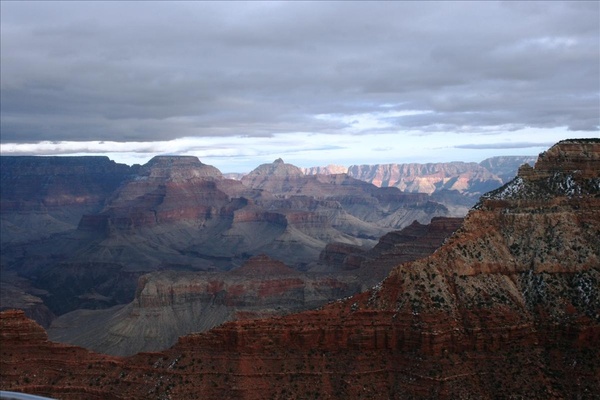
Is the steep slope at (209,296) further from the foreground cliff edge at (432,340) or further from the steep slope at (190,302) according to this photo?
the foreground cliff edge at (432,340)

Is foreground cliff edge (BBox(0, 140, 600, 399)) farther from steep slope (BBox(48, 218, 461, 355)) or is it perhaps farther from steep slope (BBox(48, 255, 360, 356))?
steep slope (BBox(48, 255, 360, 356))

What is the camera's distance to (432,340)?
2327 inches

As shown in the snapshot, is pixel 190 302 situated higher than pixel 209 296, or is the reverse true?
pixel 209 296

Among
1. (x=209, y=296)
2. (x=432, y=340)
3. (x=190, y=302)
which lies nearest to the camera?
(x=432, y=340)

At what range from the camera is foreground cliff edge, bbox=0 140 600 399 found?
58.5m

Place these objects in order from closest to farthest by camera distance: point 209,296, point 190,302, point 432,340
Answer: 1. point 432,340
2. point 190,302
3. point 209,296

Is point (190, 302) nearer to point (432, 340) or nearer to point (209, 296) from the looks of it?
point (209, 296)

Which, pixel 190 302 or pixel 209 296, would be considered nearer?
pixel 190 302

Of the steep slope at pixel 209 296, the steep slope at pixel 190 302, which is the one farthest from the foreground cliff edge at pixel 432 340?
the steep slope at pixel 190 302

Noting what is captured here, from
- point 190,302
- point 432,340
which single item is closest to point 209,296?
point 190,302

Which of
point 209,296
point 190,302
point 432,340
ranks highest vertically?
point 432,340

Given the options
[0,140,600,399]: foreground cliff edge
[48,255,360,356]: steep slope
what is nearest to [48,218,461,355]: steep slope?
[48,255,360,356]: steep slope

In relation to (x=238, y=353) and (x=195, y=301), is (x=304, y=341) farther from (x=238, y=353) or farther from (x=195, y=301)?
(x=195, y=301)

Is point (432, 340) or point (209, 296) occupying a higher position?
point (432, 340)
